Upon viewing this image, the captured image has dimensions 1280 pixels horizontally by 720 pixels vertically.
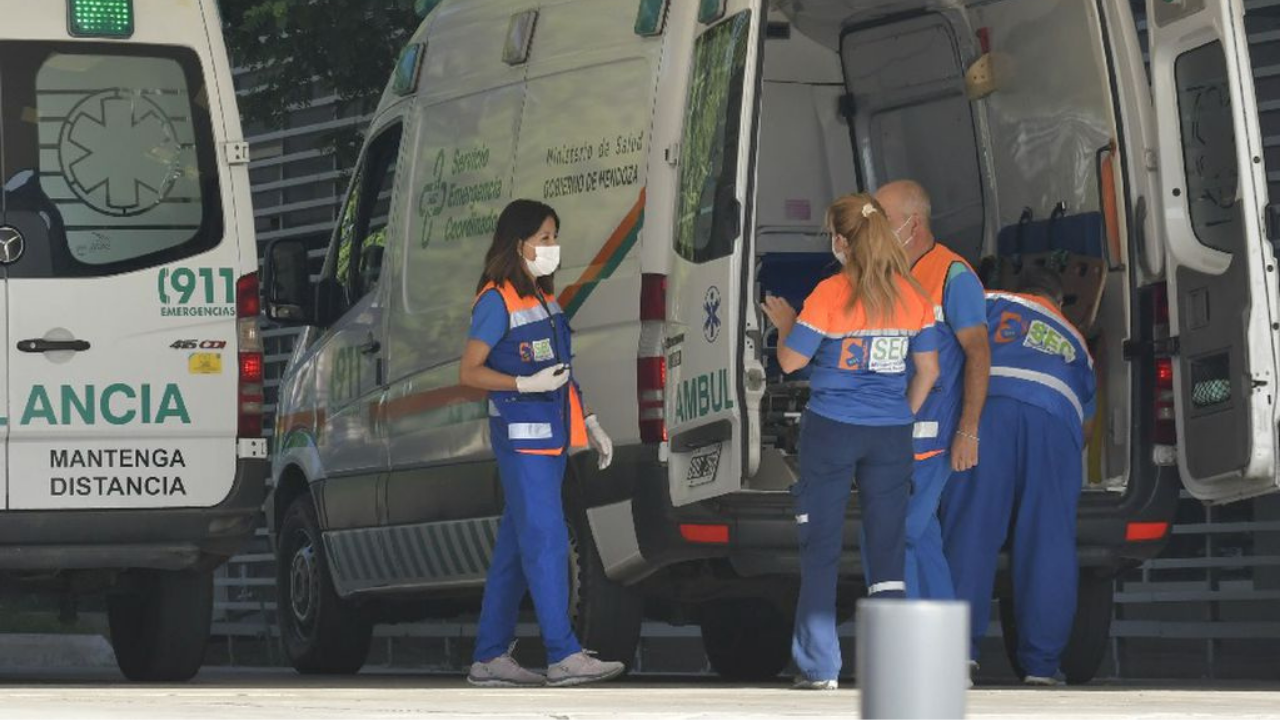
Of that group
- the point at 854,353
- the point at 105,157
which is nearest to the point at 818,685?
the point at 854,353

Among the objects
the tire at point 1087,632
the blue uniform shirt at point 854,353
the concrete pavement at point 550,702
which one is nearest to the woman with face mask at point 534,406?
the concrete pavement at point 550,702

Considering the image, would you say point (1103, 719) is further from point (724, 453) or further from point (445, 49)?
point (445, 49)

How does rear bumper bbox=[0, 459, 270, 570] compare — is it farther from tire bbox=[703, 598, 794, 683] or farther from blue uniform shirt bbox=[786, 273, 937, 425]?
tire bbox=[703, 598, 794, 683]

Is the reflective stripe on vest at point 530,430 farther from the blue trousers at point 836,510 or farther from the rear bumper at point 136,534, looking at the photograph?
the rear bumper at point 136,534

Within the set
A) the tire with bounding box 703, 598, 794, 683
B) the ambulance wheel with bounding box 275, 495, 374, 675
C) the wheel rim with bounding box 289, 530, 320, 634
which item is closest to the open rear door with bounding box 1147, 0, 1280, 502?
the tire with bounding box 703, 598, 794, 683

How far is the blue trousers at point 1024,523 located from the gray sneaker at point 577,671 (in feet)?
3.90

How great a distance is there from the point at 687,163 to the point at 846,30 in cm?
204

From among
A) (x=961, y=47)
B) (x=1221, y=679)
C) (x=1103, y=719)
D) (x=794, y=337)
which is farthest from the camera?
(x=1221, y=679)

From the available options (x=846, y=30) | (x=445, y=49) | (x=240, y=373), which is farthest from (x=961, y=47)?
(x=240, y=373)

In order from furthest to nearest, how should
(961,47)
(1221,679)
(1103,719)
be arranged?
(1221,679) → (961,47) → (1103,719)

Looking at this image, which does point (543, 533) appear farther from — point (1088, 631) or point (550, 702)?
point (1088, 631)

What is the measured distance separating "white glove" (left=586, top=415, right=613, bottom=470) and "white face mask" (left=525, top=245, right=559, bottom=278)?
0.48 metres

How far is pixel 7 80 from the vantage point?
1060 centimetres

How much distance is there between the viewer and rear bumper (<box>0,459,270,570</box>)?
10.6 m
